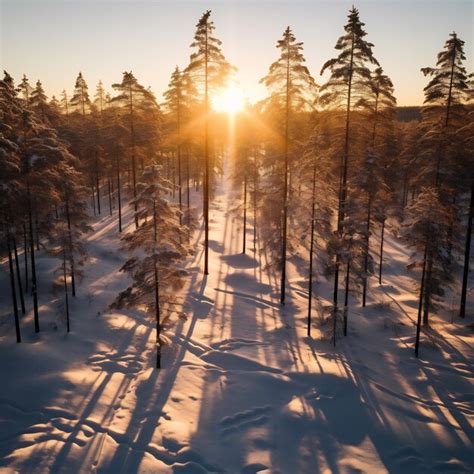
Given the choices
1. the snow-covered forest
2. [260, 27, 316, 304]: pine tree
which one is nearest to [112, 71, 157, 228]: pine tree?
the snow-covered forest

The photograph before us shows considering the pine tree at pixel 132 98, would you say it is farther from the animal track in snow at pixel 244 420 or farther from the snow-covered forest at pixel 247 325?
the animal track in snow at pixel 244 420

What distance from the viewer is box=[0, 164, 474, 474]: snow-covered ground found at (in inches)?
499

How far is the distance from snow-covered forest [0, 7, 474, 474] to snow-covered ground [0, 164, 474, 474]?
8 centimetres

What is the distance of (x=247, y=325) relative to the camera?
23.0 meters

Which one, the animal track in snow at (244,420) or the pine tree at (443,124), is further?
the pine tree at (443,124)

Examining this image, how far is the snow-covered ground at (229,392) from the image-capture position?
41.6 ft

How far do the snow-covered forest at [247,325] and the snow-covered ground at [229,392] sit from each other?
81mm

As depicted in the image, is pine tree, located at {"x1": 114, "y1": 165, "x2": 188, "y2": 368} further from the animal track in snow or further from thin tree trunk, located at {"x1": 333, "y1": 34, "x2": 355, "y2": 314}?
thin tree trunk, located at {"x1": 333, "y1": 34, "x2": 355, "y2": 314}

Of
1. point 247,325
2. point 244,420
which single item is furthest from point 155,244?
point 247,325

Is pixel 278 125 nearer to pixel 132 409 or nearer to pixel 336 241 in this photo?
pixel 336 241

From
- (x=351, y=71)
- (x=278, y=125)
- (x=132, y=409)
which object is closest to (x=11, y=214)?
(x=132, y=409)

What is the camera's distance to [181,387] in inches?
642

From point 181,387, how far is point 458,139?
2250 centimetres

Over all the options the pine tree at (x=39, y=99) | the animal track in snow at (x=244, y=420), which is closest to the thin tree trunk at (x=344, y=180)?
the animal track in snow at (x=244, y=420)
